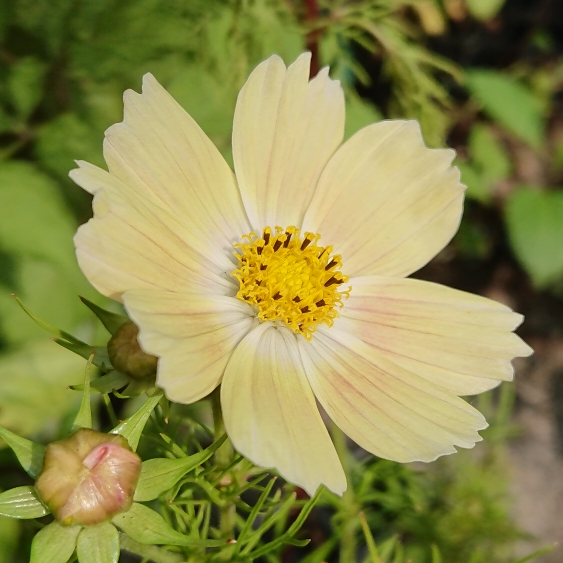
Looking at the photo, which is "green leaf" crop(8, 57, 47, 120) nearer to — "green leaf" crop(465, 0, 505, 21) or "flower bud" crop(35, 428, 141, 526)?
"flower bud" crop(35, 428, 141, 526)

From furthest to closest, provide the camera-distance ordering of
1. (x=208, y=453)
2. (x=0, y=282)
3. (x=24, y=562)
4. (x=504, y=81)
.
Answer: (x=504, y=81) → (x=0, y=282) → (x=24, y=562) → (x=208, y=453)

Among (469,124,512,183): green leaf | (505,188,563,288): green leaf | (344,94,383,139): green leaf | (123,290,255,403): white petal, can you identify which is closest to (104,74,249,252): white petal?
(123,290,255,403): white petal

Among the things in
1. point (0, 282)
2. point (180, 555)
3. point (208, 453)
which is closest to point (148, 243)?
point (208, 453)

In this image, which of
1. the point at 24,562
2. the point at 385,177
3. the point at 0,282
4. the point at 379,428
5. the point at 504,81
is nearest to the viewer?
the point at 379,428

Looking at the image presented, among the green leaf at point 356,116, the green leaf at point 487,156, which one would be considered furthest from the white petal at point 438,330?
the green leaf at point 487,156

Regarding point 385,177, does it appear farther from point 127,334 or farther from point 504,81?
point 504,81

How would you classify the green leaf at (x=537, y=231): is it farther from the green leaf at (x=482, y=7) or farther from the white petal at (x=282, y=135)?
the white petal at (x=282, y=135)
